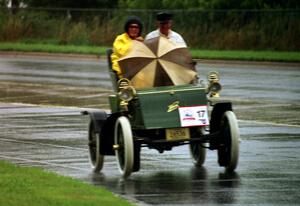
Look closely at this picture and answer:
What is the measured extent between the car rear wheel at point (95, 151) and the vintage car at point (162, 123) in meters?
0.08

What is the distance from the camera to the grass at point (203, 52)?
4073 centimetres

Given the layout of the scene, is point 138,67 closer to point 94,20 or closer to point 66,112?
point 66,112

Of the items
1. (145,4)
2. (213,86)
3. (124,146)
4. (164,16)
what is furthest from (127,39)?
(145,4)

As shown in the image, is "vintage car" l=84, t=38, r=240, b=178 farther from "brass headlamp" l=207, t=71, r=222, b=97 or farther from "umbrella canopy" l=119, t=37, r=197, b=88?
"umbrella canopy" l=119, t=37, r=197, b=88

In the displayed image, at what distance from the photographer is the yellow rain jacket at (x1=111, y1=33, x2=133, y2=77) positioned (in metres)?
13.5

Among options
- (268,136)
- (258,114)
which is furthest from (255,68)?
(268,136)

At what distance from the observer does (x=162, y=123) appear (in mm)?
12641

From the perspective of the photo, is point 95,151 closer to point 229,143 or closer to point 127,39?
point 127,39

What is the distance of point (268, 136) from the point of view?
55.2 ft

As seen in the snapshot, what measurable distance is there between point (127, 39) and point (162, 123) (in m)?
1.51

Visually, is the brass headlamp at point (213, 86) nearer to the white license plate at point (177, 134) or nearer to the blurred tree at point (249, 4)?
the white license plate at point (177, 134)

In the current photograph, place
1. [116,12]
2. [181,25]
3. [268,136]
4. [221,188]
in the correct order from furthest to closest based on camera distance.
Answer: [116,12] → [181,25] → [268,136] → [221,188]

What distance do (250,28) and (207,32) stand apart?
2473mm

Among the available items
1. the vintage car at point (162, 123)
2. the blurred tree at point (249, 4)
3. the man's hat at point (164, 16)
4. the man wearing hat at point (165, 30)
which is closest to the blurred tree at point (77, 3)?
the blurred tree at point (249, 4)
